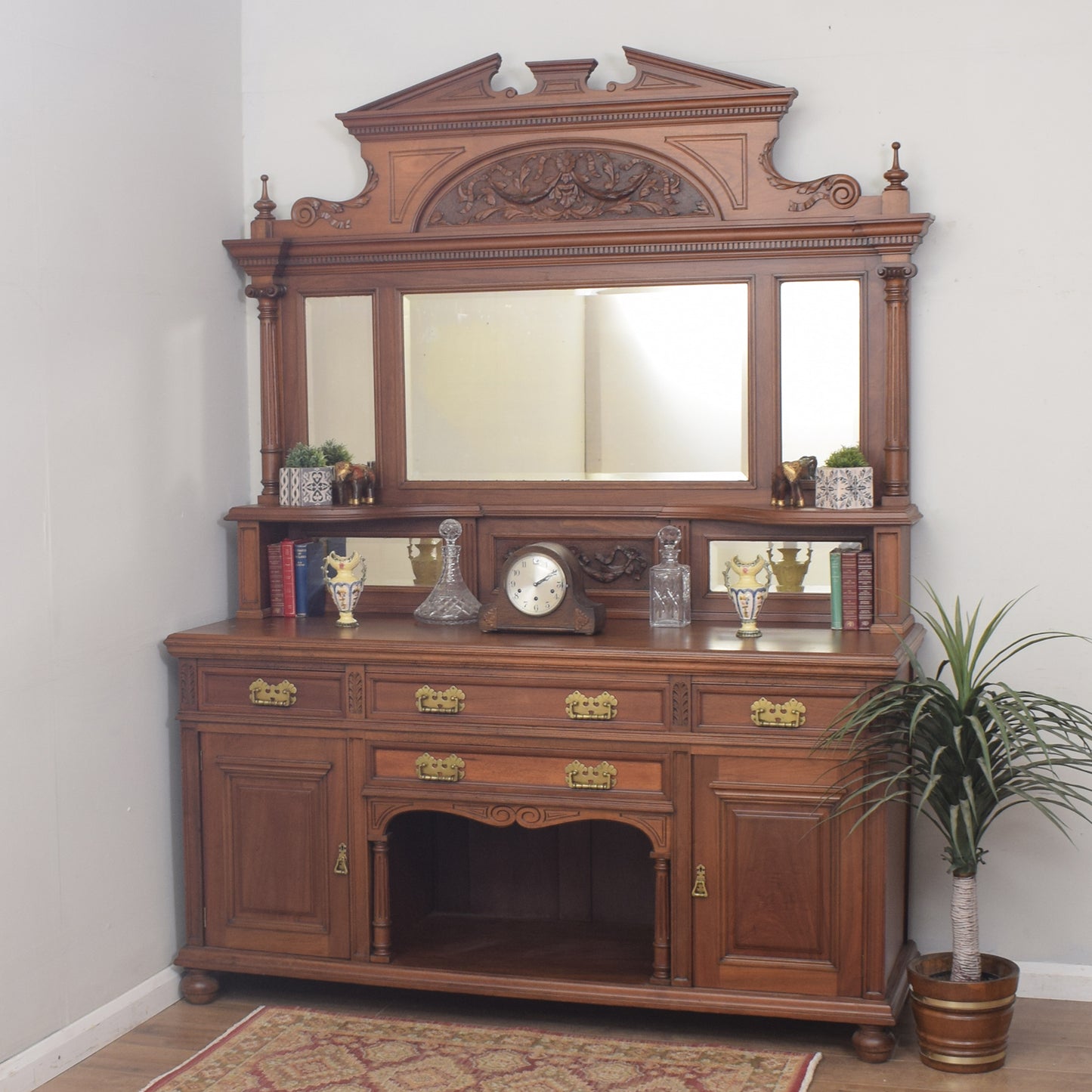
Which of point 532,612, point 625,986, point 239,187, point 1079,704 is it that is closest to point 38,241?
point 239,187

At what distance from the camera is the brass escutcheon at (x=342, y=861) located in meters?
3.38

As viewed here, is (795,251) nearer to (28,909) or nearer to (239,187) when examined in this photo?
(239,187)

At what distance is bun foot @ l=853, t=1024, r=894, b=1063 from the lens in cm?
309

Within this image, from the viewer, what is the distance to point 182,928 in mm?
3600

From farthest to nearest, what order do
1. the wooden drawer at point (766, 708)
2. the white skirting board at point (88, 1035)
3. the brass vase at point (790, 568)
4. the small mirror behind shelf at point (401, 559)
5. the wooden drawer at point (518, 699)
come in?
the small mirror behind shelf at point (401, 559) → the brass vase at point (790, 568) → the wooden drawer at point (518, 699) → the wooden drawer at point (766, 708) → the white skirting board at point (88, 1035)

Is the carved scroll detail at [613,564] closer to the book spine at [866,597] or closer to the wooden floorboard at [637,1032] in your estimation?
the book spine at [866,597]

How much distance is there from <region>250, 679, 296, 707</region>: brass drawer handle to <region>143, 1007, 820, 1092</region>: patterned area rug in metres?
0.79

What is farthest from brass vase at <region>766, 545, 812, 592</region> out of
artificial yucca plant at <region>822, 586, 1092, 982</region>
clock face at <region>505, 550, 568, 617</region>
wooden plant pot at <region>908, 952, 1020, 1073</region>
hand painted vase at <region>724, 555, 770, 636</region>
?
wooden plant pot at <region>908, 952, 1020, 1073</region>

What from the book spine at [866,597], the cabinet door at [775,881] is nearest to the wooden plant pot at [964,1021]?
the cabinet door at [775,881]

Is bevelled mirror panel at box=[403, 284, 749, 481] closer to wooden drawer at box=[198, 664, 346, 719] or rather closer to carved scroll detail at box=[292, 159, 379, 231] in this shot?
carved scroll detail at box=[292, 159, 379, 231]

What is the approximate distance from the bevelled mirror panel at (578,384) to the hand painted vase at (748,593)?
1.03 ft

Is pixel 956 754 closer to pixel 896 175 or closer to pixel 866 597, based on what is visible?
pixel 866 597

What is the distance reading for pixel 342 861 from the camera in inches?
133

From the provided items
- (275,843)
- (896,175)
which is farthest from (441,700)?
(896,175)
